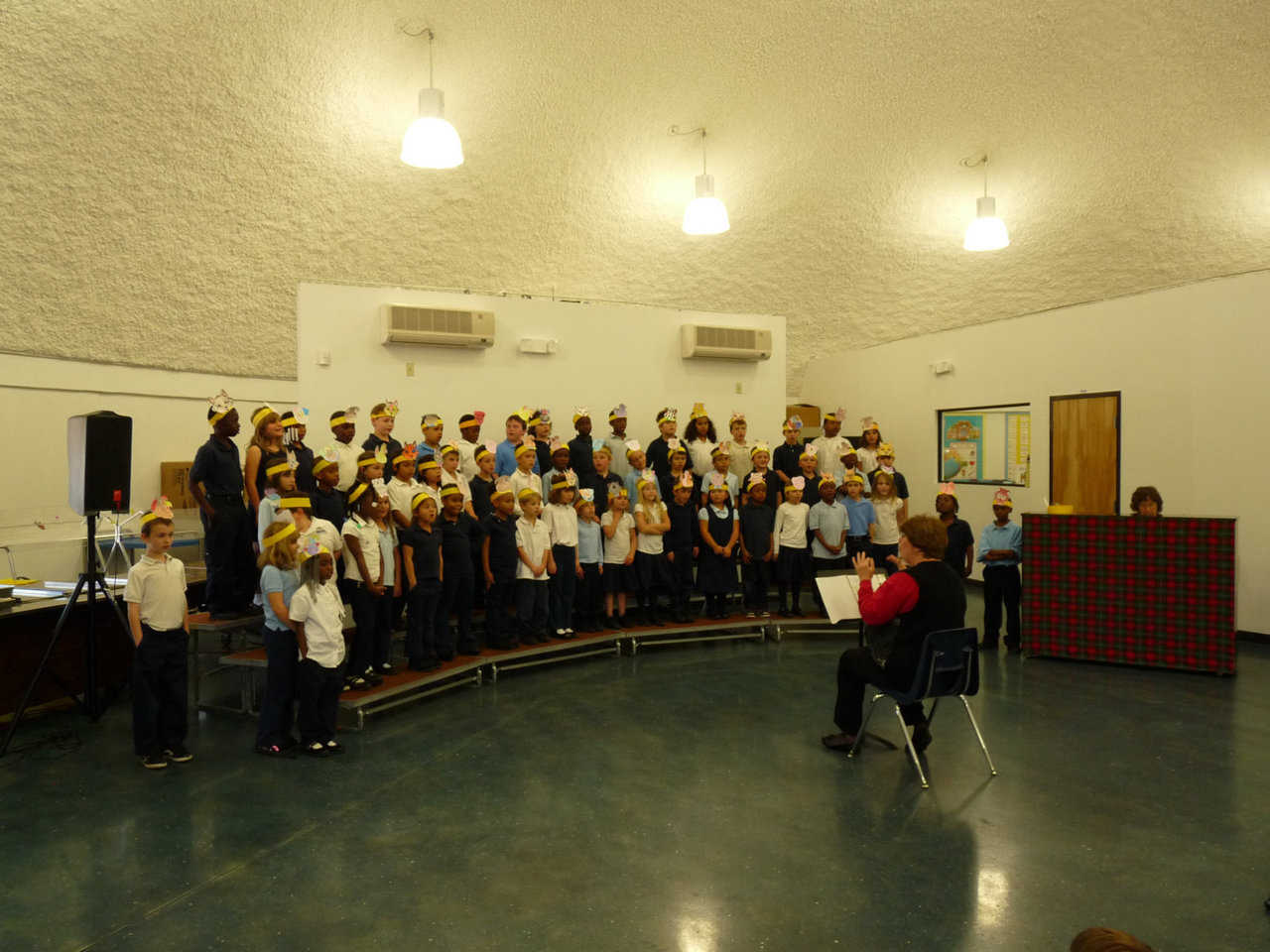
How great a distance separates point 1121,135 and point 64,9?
9410 mm

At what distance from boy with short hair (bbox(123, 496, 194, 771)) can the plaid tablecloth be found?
6314mm

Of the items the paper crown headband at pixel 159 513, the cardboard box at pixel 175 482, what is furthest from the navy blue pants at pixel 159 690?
the cardboard box at pixel 175 482

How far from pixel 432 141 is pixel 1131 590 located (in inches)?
264

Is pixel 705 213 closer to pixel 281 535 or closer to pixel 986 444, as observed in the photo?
pixel 986 444

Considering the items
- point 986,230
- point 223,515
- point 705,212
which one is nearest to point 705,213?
point 705,212

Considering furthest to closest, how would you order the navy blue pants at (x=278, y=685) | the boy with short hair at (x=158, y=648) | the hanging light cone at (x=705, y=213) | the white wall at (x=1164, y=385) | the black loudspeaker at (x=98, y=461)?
1. the hanging light cone at (x=705, y=213)
2. the white wall at (x=1164, y=385)
3. the black loudspeaker at (x=98, y=461)
4. the navy blue pants at (x=278, y=685)
5. the boy with short hair at (x=158, y=648)

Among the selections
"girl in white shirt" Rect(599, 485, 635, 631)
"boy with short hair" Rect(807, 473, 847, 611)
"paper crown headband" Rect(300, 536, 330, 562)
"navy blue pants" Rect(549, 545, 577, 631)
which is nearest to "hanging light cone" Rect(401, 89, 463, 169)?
"girl in white shirt" Rect(599, 485, 635, 631)

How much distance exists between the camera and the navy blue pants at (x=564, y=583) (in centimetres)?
721

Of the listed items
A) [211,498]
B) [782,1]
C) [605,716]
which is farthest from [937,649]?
[782,1]

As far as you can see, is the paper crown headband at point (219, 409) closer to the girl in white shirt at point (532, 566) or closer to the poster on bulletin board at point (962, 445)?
the girl in white shirt at point (532, 566)

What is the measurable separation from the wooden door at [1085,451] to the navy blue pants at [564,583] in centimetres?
586

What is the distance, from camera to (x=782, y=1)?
25.5 ft

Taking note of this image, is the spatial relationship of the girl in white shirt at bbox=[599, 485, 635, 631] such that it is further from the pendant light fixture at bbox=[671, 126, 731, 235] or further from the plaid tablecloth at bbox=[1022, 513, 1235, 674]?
the plaid tablecloth at bbox=[1022, 513, 1235, 674]

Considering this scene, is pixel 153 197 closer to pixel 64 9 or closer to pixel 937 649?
pixel 64 9
